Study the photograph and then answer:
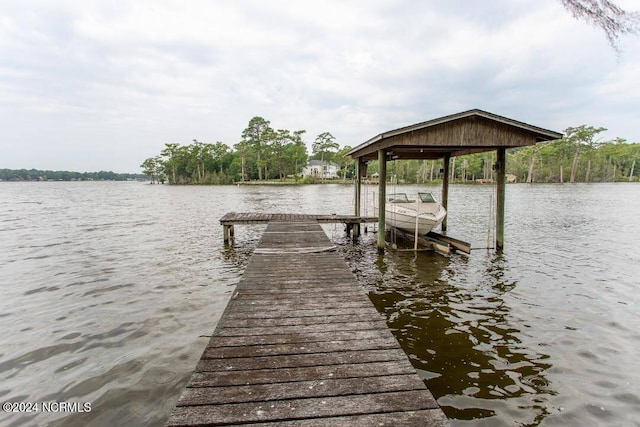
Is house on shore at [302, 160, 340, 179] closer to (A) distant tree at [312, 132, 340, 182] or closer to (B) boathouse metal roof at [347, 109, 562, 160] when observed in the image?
(A) distant tree at [312, 132, 340, 182]

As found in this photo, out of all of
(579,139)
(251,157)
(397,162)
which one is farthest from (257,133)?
(579,139)

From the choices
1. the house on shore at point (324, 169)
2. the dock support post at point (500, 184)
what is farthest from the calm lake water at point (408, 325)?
the house on shore at point (324, 169)

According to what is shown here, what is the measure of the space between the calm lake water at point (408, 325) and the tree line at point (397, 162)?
74014mm

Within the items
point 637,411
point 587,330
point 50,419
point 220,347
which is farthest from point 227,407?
point 587,330

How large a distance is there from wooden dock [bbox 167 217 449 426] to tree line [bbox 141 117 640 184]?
79.6 m

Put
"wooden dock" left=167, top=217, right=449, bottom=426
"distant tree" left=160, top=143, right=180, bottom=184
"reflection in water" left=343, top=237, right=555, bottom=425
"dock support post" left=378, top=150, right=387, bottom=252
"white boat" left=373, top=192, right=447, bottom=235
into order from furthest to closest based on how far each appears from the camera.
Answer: "distant tree" left=160, top=143, right=180, bottom=184
"white boat" left=373, top=192, right=447, bottom=235
"dock support post" left=378, top=150, right=387, bottom=252
"reflection in water" left=343, top=237, right=555, bottom=425
"wooden dock" left=167, top=217, right=449, bottom=426

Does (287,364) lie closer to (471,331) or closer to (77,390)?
(77,390)

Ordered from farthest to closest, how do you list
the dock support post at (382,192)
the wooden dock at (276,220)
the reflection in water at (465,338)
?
the wooden dock at (276,220) → the dock support post at (382,192) → the reflection in water at (465,338)

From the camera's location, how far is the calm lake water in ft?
13.1

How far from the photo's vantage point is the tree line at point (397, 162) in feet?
283

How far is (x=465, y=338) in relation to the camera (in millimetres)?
5445

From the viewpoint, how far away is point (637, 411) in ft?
12.3

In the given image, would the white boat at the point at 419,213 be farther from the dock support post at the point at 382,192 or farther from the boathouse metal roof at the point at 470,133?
the boathouse metal roof at the point at 470,133

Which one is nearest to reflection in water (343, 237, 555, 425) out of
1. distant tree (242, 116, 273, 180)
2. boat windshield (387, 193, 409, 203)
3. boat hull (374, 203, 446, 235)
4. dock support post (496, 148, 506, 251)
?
dock support post (496, 148, 506, 251)
